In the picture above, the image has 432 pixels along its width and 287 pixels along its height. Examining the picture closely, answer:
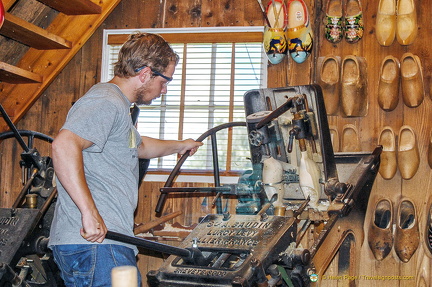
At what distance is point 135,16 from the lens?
482 cm

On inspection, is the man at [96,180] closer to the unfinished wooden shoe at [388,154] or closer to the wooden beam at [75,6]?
the wooden beam at [75,6]

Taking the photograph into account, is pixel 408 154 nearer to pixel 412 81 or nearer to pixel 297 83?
pixel 412 81

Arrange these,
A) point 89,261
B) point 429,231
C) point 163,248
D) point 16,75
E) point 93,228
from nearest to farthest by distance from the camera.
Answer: point 93,228
point 89,261
point 163,248
point 429,231
point 16,75

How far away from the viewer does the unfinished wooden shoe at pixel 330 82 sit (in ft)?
13.9

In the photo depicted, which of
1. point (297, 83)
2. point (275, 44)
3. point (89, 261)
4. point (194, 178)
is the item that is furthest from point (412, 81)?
point (89, 261)

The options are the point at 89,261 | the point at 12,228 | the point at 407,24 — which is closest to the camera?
the point at 89,261

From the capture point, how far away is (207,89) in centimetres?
469

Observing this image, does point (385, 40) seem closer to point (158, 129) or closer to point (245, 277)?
point (158, 129)

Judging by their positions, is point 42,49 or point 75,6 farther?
point 42,49

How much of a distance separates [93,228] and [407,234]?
8.06 ft

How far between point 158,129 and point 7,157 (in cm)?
126

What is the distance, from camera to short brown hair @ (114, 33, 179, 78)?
103 inches

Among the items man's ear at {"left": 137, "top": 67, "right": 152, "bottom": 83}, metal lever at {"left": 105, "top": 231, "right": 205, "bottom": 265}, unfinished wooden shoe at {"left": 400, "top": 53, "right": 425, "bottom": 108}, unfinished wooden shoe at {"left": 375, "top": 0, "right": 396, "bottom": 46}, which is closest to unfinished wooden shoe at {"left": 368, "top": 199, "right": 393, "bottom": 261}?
unfinished wooden shoe at {"left": 400, "top": 53, "right": 425, "bottom": 108}

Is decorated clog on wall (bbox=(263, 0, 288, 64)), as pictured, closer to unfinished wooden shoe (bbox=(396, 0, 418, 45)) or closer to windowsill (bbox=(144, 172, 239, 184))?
unfinished wooden shoe (bbox=(396, 0, 418, 45))
